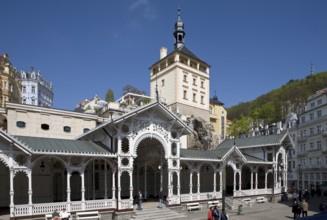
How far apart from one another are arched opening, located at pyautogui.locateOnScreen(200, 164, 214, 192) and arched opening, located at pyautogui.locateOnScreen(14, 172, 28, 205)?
1803 centimetres

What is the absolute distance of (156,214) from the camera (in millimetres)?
22562

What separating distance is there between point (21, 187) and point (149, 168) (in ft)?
40.1

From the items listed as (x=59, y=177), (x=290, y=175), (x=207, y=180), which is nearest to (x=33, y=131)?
(x=59, y=177)

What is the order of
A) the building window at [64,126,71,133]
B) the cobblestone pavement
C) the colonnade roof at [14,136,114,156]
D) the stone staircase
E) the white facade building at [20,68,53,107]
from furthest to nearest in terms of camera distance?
the white facade building at [20,68,53,107] < the building window at [64,126,71,133] < the cobblestone pavement < the stone staircase < the colonnade roof at [14,136,114,156]

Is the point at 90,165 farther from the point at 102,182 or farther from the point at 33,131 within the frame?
the point at 33,131

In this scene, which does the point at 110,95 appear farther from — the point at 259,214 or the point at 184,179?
the point at 259,214

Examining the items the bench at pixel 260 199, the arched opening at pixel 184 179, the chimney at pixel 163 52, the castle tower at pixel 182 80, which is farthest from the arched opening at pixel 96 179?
the chimney at pixel 163 52

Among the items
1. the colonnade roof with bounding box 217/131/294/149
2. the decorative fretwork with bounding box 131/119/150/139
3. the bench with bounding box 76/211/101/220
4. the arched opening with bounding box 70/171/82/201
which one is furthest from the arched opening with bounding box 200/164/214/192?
the bench with bounding box 76/211/101/220

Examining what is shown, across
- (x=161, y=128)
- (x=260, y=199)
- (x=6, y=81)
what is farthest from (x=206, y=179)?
(x=6, y=81)

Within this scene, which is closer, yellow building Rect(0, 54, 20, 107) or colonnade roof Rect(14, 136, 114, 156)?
colonnade roof Rect(14, 136, 114, 156)

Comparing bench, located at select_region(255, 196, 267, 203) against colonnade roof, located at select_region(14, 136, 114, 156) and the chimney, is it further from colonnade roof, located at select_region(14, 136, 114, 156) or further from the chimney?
the chimney

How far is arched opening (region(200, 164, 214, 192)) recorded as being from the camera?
33.1 metres

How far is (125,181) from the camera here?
93.2 ft

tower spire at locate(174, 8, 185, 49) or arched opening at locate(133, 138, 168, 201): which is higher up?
tower spire at locate(174, 8, 185, 49)
